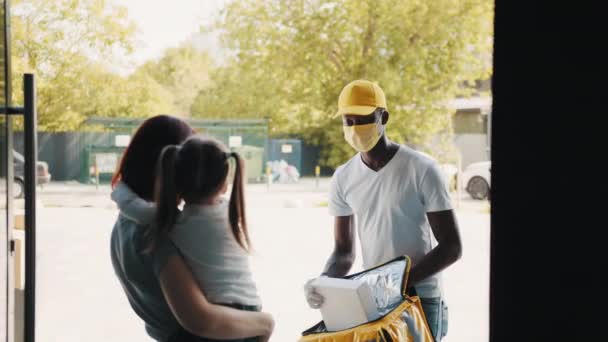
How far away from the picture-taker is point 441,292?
263 centimetres

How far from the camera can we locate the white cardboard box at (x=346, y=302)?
2.00 m

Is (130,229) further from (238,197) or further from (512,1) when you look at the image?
(512,1)

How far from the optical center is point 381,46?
18.5 m

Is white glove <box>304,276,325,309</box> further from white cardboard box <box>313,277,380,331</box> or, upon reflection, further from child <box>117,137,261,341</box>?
child <box>117,137,261,341</box>

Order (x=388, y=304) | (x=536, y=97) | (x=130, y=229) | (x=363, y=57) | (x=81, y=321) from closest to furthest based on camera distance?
(x=536, y=97)
(x=130, y=229)
(x=388, y=304)
(x=81, y=321)
(x=363, y=57)

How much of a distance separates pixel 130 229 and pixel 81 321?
5340mm

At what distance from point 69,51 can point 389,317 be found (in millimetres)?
16562

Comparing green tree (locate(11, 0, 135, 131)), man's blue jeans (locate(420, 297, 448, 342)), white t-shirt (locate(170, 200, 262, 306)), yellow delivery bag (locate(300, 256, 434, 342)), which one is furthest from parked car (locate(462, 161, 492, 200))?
white t-shirt (locate(170, 200, 262, 306))

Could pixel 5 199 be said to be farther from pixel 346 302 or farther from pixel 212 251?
pixel 346 302

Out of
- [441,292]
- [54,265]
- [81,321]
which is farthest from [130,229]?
[54,265]

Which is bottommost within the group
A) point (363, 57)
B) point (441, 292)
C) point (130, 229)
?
point (441, 292)

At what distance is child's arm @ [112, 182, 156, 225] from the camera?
179 centimetres

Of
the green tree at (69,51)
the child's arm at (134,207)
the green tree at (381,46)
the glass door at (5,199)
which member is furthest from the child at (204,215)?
the green tree at (381,46)

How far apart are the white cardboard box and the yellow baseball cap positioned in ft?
2.86
